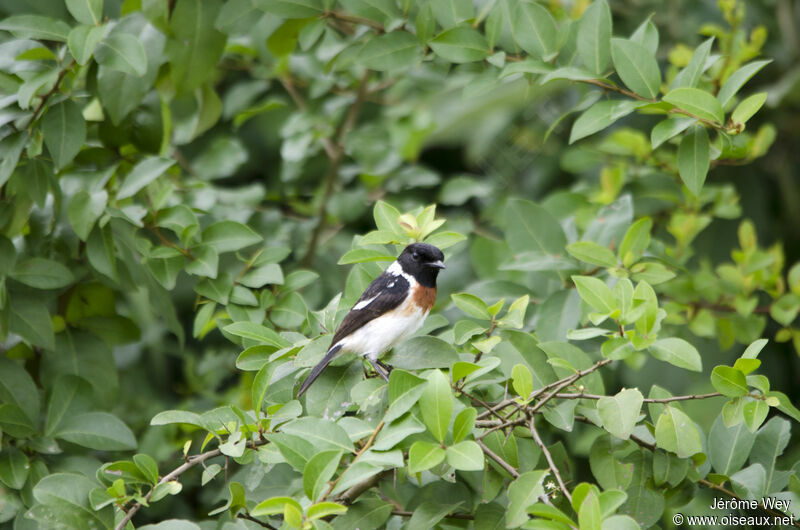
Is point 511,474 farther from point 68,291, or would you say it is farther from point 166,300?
point 68,291

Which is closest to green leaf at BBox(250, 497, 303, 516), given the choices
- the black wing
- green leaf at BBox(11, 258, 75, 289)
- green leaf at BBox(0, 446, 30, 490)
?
the black wing

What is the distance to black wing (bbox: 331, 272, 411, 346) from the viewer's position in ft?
7.12

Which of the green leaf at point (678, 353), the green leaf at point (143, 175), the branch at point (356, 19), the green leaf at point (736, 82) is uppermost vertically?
the branch at point (356, 19)

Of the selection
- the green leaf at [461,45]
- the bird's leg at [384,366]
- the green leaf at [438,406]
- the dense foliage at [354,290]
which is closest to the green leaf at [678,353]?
the dense foliage at [354,290]

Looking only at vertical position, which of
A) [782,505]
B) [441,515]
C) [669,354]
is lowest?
[782,505]

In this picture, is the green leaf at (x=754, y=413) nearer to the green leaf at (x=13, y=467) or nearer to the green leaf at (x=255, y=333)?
the green leaf at (x=255, y=333)

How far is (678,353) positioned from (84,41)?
1870 mm

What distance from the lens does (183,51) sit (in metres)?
2.66

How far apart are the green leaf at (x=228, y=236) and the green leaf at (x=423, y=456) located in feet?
3.52

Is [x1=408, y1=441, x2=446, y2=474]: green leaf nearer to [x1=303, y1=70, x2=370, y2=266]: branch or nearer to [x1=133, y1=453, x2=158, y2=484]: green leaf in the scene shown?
[x1=133, y1=453, x2=158, y2=484]: green leaf

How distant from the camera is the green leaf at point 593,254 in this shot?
2.31 m

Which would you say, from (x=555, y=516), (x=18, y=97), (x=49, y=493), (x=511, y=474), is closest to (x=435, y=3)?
(x=18, y=97)

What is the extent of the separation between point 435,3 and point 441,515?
161 centimetres

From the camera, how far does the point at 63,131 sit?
230cm
